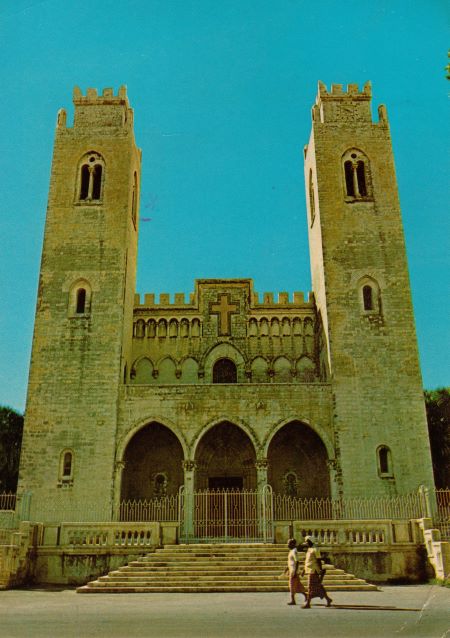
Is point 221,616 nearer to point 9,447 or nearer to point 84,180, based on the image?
point 84,180

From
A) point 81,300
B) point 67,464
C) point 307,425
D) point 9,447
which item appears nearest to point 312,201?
point 307,425

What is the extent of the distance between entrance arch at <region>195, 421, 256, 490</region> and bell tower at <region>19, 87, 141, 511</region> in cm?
371

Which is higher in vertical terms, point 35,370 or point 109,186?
point 109,186

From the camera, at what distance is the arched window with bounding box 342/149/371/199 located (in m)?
24.5

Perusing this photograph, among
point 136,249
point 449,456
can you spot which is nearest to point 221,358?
point 136,249

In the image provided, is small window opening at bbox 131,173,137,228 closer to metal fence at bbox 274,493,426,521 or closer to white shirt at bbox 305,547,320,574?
metal fence at bbox 274,493,426,521

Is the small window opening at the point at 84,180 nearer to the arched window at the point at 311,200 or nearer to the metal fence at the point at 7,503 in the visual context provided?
the arched window at the point at 311,200

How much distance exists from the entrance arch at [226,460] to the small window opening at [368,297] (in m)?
6.81

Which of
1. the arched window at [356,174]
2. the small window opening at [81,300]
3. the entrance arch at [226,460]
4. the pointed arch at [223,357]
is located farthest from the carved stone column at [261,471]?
the arched window at [356,174]

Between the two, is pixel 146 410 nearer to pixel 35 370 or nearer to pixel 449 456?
pixel 35 370

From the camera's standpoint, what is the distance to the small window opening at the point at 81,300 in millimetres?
22938

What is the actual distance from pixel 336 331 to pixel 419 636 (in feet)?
51.2

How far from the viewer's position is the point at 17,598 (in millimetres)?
11859

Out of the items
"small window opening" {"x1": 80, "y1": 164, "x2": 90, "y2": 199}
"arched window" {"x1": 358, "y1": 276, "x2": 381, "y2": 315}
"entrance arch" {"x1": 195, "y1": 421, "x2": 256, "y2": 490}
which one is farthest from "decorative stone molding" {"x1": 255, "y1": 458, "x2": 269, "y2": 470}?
"small window opening" {"x1": 80, "y1": 164, "x2": 90, "y2": 199}
